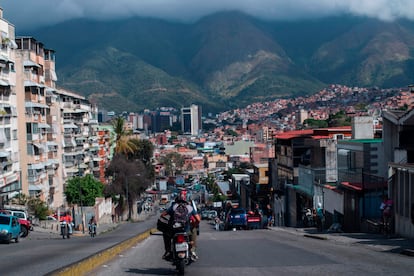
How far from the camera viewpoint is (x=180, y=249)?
12.2m

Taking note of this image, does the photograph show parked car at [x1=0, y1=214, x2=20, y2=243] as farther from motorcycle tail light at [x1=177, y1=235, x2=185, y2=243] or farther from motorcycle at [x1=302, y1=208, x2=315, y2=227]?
motorcycle tail light at [x1=177, y1=235, x2=185, y2=243]

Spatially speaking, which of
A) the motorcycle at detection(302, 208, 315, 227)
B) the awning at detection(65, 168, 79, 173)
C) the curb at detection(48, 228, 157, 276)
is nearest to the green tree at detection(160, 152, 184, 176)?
the awning at detection(65, 168, 79, 173)

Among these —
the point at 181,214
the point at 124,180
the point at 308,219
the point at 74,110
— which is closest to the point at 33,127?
the point at 74,110

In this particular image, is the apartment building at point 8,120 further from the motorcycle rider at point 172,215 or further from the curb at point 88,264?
the motorcycle rider at point 172,215

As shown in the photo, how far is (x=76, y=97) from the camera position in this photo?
81.1 meters

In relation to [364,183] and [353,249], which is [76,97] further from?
[353,249]

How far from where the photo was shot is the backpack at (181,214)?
12.6 meters

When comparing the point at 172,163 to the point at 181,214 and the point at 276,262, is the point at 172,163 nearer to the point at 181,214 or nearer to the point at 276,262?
the point at 276,262

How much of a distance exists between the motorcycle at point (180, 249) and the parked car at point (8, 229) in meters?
17.2

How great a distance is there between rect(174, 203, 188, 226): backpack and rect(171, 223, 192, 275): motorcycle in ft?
0.57

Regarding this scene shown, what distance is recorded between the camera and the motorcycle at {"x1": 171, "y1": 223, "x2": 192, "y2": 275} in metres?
12.2

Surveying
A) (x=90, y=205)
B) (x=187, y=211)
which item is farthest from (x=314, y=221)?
(x=90, y=205)

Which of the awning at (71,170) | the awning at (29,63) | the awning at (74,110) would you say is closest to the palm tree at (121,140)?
the awning at (74,110)

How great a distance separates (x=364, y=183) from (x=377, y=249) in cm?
1125
